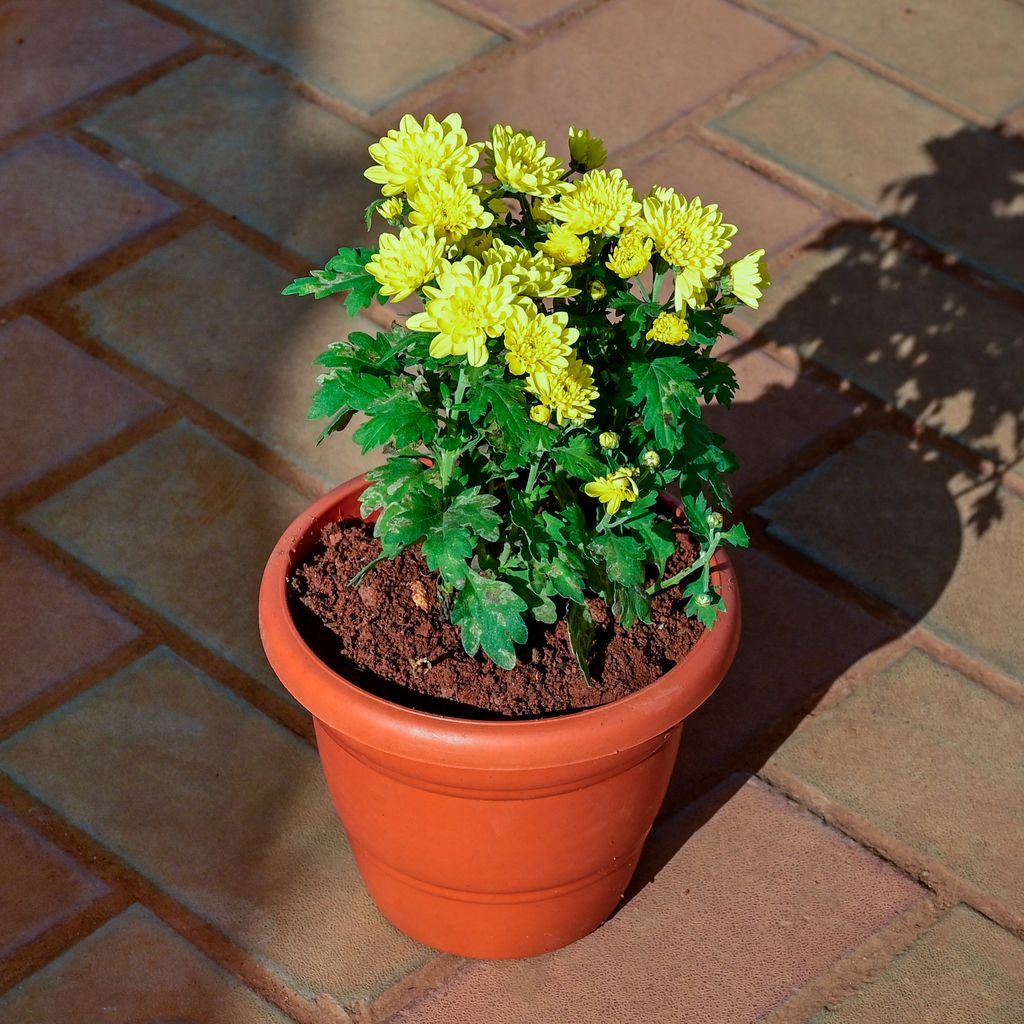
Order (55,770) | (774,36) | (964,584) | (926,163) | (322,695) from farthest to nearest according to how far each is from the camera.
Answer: (774,36)
(926,163)
(964,584)
(55,770)
(322,695)

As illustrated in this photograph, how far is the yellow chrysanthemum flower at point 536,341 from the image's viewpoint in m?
1.54

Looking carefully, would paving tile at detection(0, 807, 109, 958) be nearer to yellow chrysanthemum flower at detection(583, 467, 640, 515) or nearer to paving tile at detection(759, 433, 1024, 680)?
yellow chrysanthemum flower at detection(583, 467, 640, 515)

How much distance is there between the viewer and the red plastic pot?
68.2 inches

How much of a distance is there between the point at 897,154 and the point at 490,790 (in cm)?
214

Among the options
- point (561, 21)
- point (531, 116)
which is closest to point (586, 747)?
point (531, 116)

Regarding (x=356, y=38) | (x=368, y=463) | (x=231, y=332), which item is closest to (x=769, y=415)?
(x=368, y=463)

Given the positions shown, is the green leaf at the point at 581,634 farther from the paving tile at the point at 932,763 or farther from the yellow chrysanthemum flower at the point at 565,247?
the paving tile at the point at 932,763

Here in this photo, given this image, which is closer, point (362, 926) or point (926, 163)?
point (362, 926)

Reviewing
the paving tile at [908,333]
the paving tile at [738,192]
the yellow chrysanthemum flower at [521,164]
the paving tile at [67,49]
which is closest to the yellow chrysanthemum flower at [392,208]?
the yellow chrysanthemum flower at [521,164]

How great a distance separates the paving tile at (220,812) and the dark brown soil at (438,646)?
1.53 ft

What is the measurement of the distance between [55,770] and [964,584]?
4.92 feet

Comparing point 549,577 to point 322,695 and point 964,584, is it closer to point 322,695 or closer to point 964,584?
point 322,695

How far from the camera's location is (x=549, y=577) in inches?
70.7

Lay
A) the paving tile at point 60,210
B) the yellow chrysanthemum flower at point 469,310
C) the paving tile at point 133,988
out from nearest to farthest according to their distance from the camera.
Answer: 1. the yellow chrysanthemum flower at point 469,310
2. the paving tile at point 133,988
3. the paving tile at point 60,210
